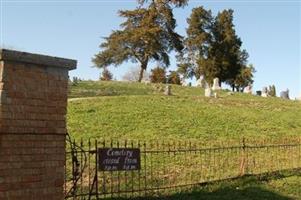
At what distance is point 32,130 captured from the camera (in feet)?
22.0

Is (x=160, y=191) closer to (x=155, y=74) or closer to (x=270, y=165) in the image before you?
(x=270, y=165)

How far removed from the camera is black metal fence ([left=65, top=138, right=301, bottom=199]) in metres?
9.62

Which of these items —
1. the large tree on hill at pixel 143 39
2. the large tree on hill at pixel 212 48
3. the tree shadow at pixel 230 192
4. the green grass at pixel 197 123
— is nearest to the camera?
the tree shadow at pixel 230 192

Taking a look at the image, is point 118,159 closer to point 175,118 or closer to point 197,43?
point 175,118

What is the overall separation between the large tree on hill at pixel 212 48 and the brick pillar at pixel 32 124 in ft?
174

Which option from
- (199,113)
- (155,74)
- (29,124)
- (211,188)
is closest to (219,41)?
(155,74)

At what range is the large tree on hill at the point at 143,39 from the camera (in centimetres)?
Answer: 5131

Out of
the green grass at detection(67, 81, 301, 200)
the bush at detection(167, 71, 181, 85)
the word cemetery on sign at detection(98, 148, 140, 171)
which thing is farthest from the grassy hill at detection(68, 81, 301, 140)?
the bush at detection(167, 71, 181, 85)

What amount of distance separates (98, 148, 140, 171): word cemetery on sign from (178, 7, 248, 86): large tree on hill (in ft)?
167

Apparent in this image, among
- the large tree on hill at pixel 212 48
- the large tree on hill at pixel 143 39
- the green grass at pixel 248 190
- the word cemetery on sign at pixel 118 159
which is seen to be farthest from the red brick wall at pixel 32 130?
the large tree on hill at pixel 212 48

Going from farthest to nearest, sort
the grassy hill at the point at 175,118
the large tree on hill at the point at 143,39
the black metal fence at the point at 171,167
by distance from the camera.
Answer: the large tree on hill at the point at 143,39, the grassy hill at the point at 175,118, the black metal fence at the point at 171,167

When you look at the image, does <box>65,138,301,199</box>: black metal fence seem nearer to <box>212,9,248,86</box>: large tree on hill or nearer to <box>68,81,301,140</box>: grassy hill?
<box>68,81,301,140</box>: grassy hill

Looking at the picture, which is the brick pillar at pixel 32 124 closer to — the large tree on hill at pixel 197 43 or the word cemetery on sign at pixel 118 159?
the word cemetery on sign at pixel 118 159

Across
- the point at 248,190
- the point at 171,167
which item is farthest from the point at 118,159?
the point at 171,167
